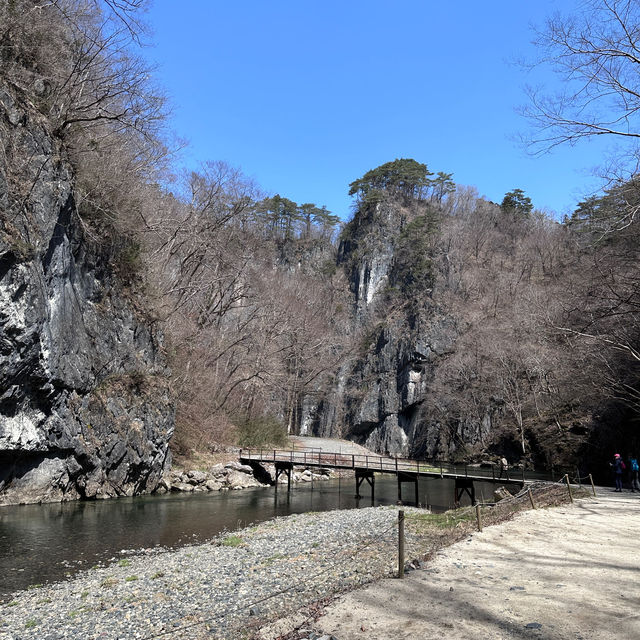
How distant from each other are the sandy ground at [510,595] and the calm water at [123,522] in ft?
26.6

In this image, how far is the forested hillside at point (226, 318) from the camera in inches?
701

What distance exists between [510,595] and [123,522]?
48.0ft

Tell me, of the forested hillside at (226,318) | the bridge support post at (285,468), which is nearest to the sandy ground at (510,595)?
the forested hillside at (226,318)

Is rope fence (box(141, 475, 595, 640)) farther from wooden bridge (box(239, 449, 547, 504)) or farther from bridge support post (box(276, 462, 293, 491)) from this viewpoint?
bridge support post (box(276, 462, 293, 491))

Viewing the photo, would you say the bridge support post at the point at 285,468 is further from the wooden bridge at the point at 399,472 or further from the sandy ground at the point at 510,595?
the sandy ground at the point at 510,595

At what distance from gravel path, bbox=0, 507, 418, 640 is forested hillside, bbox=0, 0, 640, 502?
828cm

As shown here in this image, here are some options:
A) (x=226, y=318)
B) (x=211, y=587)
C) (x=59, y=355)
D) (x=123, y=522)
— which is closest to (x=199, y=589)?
(x=211, y=587)

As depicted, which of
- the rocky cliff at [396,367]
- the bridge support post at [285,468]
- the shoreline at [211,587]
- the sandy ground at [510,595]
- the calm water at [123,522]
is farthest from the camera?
the rocky cliff at [396,367]

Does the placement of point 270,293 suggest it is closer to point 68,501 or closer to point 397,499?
point 397,499

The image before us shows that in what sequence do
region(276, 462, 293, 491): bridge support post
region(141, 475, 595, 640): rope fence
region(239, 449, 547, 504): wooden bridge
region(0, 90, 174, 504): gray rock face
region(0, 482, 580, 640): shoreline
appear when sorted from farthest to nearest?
region(276, 462, 293, 491): bridge support post
region(239, 449, 547, 504): wooden bridge
region(0, 90, 174, 504): gray rock face
region(0, 482, 580, 640): shoreline
region(141, 475, 595, 640): rope fence

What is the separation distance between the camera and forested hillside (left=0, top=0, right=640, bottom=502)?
58.4ft

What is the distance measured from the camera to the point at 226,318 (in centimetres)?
4353

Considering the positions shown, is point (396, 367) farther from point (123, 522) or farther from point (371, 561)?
point (371, 561)

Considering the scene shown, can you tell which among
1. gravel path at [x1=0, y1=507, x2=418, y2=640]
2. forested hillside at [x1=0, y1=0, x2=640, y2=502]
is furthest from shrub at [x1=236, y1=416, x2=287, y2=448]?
gravel path at [x1=0, y1=507, x2=418, y2=640]
